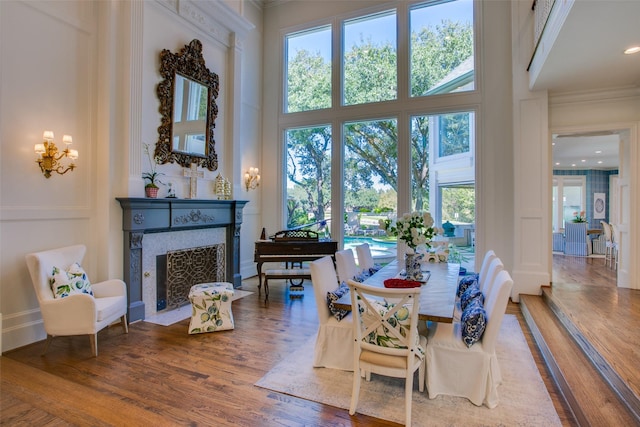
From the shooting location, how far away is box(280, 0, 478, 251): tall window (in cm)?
581

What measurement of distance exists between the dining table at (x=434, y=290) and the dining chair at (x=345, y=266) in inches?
10.5

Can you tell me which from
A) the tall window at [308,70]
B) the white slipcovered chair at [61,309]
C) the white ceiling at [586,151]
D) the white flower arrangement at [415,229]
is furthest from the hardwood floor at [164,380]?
the white ceiling at [586,151]

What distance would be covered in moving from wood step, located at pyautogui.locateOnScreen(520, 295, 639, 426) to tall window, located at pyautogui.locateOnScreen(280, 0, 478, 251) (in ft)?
8.43

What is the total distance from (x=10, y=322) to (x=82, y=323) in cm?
87

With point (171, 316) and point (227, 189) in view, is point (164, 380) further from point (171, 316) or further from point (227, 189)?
point (227, 189)

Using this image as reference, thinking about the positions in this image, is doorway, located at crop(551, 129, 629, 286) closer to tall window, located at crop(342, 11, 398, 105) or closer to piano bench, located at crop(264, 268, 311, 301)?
tall window, located at crop(342, 11, 398, 105)

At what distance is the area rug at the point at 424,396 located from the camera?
7.46ft

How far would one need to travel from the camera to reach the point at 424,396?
2541 millimetres

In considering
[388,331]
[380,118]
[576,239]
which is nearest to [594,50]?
[380,118]

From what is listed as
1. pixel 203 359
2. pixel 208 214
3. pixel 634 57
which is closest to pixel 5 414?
pixel 203 359

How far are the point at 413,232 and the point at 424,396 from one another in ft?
4.62

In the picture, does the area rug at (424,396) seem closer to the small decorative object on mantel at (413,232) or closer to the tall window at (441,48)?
the small decorative object on mantel at (413,232)

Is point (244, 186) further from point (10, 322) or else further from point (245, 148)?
point (10, 322)

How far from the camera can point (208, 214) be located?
210 inches
